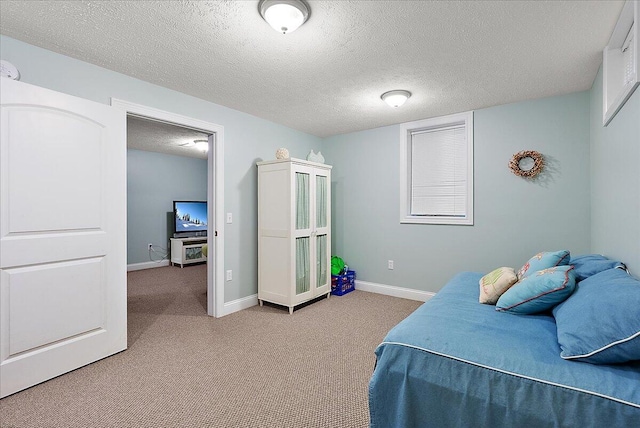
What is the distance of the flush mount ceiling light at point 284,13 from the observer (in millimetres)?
1725

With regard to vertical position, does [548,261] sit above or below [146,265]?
above

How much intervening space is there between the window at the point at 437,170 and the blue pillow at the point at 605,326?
2433mm

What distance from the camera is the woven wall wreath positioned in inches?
127

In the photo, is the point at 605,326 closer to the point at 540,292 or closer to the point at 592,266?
the point at 540,292

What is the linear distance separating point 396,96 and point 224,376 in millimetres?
2884

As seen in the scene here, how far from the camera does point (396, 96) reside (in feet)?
10.0

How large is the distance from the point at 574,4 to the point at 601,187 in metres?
1.54

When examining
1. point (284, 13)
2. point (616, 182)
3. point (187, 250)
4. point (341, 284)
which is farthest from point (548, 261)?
point (187, 250)

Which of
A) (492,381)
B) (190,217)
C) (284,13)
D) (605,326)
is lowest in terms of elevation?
(492,381)

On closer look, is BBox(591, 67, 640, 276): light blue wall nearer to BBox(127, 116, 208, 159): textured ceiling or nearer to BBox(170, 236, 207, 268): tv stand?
BBox(127, 116, 208, 159): textured ceiling

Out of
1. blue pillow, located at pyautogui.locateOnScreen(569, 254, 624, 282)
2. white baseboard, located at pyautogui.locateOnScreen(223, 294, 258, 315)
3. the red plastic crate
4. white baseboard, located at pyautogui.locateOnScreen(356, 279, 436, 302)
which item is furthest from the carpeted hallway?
blue pillow, located at pyautogui.locateOnScreen(569, 254, 624, 282)

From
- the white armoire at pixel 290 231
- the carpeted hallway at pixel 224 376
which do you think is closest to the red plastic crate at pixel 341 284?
the white armoire at pixel 290 231

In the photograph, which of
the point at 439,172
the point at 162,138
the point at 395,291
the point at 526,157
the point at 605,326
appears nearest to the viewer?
the point at 605,326

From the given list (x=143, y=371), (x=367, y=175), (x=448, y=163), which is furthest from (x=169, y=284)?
(x=448, y=163)
